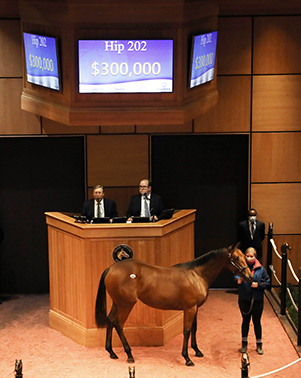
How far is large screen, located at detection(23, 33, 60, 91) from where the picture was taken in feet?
23.4

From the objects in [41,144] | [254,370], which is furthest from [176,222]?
[41,144]

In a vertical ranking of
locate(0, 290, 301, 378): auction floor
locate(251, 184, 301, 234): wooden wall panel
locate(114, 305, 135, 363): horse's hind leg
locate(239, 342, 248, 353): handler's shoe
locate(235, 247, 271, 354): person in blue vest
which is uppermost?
locate(251, 184, 301, 234): wooden wall panel

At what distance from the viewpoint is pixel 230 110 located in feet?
28.7

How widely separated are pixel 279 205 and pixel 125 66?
3.47m

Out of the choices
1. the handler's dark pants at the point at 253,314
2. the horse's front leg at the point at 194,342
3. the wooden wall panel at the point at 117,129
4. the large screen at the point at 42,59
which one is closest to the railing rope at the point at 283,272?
the handler's dark pants at the point at 253,314

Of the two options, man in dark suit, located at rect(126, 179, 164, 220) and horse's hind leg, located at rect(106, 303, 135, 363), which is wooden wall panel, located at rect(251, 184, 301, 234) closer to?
man in dark suit, located at rect(126, 179, 164, 220)

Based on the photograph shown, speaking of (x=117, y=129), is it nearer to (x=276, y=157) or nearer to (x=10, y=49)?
(x=10, y=49)

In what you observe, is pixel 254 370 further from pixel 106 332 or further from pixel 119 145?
pixel 119 145

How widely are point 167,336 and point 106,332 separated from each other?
2.55ft

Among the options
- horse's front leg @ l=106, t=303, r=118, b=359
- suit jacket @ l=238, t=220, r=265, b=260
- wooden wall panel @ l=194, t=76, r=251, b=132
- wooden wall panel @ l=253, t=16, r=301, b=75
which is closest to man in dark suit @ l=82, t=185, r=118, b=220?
horse's front leg @ l=106, t=303, r=118, b=359

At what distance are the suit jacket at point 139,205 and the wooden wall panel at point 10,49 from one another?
2.57m

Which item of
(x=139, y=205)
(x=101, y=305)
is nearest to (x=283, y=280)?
(x=139, y=205)

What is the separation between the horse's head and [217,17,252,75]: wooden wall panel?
3.49m

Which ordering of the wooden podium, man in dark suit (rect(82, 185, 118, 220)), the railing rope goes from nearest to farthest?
1. the wooden podium
2. the railing rope
3. man in dark suit (rect(82, 185, 118, 220))
